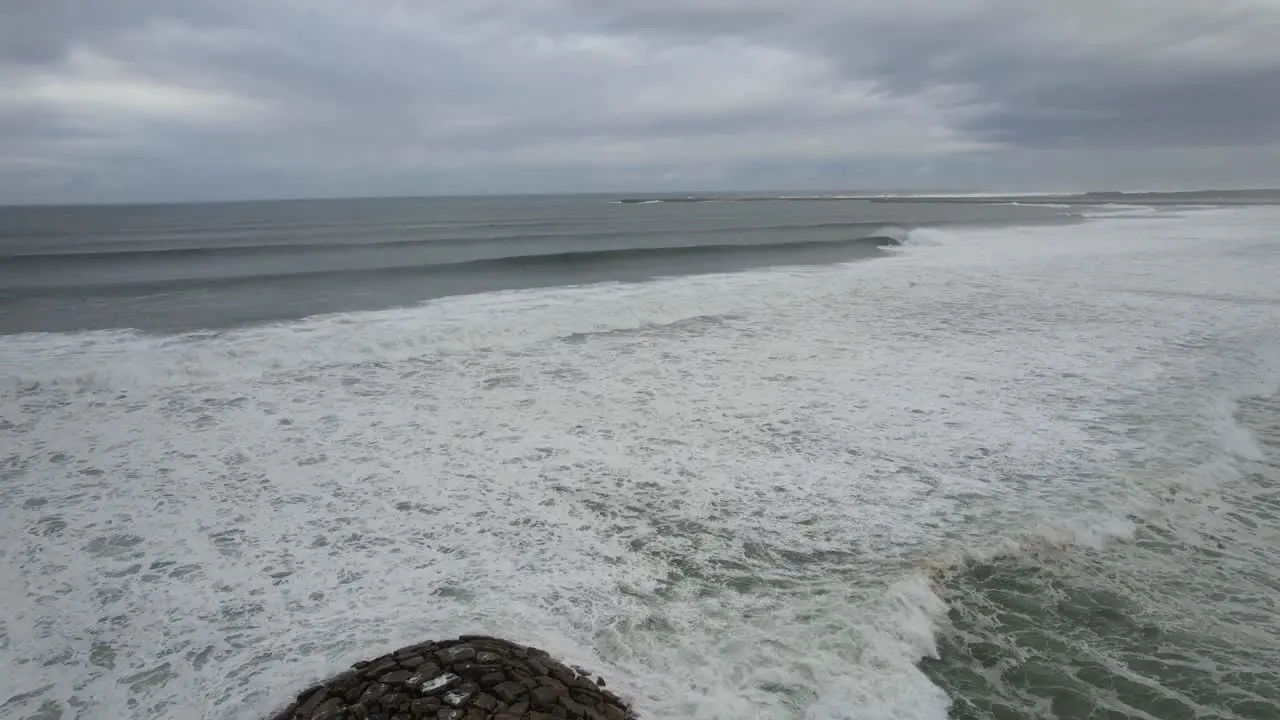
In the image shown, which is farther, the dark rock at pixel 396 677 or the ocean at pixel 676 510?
the ocean at pixel 676 510

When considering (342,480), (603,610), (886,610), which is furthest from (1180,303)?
(342,480)

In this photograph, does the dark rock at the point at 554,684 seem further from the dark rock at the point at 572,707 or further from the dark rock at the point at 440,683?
the dark rock at the point at 440,683

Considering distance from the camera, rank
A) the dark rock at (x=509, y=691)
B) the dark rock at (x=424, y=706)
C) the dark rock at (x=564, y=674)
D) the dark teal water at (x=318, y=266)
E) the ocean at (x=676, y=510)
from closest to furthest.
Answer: the dark rock at (x=424, y=706) < the dark rock at (x=509, y=691) < the dark rock at (x=564, y=674) < the ocean at (x=676, y=510) < the dark teal water at (x=318, y=266)

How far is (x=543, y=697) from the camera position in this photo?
11.8 feet

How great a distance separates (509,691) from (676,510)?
107 inches

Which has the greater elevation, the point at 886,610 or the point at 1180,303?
Result: the point at 1180,303

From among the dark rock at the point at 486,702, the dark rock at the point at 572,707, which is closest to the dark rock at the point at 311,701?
the dark rock at the point at 486,702

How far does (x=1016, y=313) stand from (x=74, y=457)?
1601cm

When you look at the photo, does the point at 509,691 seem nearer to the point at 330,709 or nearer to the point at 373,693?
the point at 373,693

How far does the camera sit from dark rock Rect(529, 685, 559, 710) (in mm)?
3570

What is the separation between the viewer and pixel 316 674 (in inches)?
161

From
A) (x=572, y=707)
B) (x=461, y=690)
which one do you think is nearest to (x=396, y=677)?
(x=461, y=690)

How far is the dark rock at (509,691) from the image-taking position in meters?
3.61

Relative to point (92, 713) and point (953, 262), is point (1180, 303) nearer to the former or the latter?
point (953, 262)
